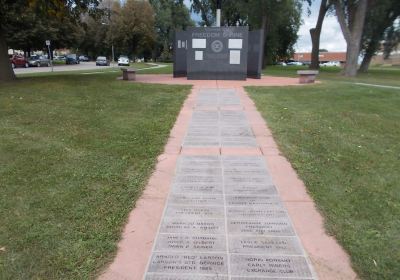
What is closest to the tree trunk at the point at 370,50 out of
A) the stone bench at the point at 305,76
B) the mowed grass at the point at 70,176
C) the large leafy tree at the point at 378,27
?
the large leafy tree at the point at 378,27

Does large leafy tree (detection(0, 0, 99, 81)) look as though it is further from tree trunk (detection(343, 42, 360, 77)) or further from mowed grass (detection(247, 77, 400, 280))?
tree trunk (detection(343, 42, 360, 77))

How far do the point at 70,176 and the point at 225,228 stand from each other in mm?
2278

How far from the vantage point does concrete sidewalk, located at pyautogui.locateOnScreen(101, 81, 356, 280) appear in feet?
11.1

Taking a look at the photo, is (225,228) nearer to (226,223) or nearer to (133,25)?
(226,223)

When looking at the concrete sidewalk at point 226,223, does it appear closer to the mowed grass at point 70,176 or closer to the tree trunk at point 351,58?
the mowed grass at point 70,176

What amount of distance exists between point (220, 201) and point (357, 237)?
59.3 inches

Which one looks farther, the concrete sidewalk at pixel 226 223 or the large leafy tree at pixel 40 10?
the large leafy tree at pixel 40 10

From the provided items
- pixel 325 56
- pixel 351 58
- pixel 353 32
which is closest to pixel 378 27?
pixel 351 58

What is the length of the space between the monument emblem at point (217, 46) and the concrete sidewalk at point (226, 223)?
1091 cm

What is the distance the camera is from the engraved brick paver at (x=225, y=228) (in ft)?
11.1

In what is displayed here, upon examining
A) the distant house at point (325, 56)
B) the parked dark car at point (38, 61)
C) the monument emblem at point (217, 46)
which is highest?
the monument emblem at point (217, 46)

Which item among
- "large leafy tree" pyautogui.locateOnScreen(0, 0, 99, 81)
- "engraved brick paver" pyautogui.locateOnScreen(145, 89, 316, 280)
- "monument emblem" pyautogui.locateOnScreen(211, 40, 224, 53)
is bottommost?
"engraved brick paver" pyautogui.locateOnScreen(145, 89, 316, 280)

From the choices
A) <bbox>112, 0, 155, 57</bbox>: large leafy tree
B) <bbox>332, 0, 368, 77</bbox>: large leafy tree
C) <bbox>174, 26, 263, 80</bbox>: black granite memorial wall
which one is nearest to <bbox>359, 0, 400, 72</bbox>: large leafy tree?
<bbox>332, 0, 368, 77</bbox>: large leafy tree

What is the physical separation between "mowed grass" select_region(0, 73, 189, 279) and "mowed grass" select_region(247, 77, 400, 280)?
2.12 m
